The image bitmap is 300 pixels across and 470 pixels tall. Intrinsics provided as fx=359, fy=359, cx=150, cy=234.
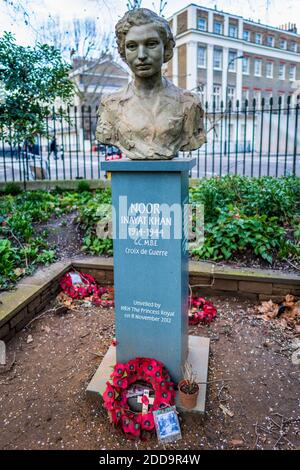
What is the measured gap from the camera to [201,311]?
3.76 meters

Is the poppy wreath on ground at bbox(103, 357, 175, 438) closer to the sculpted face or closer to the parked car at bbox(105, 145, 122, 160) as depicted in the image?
the parked car at bbox(105, 145, 122, 160)

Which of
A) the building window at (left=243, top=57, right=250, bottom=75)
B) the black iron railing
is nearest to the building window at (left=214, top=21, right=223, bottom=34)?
the building window at (left=243, top=57, right=250, bottom=75)

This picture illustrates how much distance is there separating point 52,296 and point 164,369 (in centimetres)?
192

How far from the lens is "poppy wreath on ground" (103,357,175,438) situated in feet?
7.38

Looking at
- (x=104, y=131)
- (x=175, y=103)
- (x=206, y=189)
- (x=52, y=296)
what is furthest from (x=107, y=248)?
(x=175, y=103)

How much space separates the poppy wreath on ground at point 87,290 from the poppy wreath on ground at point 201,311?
91 cm

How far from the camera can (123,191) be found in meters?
2.40

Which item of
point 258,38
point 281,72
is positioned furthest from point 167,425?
point 281,72

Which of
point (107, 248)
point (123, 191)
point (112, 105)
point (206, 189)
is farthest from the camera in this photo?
point (206, 189)

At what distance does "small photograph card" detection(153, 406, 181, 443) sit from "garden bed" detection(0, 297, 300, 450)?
0.18 feet

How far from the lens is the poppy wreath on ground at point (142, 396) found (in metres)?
2.25

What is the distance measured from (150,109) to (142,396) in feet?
6.35

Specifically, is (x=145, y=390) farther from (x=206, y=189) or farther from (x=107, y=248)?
(x=206, y=189)

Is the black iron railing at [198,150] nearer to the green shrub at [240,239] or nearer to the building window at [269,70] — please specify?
the green shrub at [240,239]
